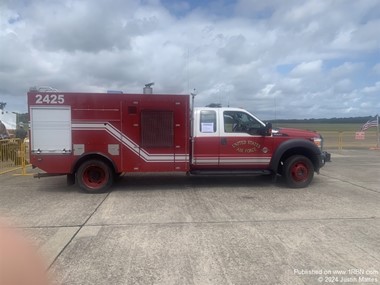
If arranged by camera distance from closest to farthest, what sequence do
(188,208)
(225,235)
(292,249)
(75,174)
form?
(292,249) → (225,235) → (188,208) → (75,174)

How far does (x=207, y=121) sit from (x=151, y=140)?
4.99ft

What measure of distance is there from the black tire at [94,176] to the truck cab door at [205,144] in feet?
6.97

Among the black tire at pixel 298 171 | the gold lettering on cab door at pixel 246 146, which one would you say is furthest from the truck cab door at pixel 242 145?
the black tire at pixel 298 171

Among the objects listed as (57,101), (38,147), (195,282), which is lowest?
(195,282)

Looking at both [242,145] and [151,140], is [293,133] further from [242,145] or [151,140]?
[151,140]

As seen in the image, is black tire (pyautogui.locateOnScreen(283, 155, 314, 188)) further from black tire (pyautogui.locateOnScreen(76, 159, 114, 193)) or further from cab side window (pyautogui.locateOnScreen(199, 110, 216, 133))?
black tire (pyautogui.locateOnScreen(76, 159, 114, 193))

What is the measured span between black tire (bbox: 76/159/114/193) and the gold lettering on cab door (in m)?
3.18

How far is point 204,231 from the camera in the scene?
6.29 meters

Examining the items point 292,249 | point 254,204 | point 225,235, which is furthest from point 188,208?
point 292,249

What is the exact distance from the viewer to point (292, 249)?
539 centimetres

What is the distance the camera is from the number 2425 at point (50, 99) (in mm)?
9383

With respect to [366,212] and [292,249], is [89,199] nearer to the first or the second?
[292,249]

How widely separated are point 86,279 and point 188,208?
3722mm

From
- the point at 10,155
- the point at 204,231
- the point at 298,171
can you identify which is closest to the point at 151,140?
the point at 298,171
